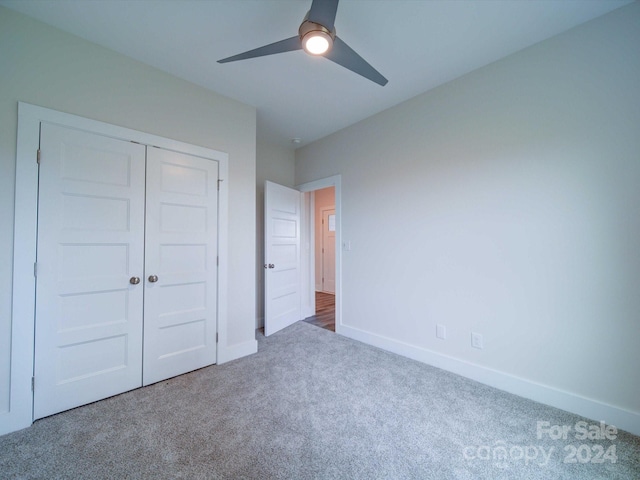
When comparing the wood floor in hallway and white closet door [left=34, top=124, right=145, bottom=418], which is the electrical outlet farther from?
white closet door [left=34, top=124, right=145, bottom=418]

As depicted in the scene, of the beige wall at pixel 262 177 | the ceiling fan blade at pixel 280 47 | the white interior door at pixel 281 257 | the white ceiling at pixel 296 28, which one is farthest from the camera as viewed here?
the beige wall at pixel 262 177

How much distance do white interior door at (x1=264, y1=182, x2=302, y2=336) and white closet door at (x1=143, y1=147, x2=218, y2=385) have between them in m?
0.91

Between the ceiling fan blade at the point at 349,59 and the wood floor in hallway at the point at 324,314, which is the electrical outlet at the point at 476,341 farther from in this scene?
the ceiling fan blade at the point at 349,59

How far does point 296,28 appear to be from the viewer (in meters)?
1.86

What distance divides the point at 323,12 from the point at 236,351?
2884mm

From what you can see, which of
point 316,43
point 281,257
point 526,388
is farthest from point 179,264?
point 526,388

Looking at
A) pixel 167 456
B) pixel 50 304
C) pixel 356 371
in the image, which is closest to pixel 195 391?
pixel 167 456

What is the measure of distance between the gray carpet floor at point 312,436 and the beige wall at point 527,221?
15.9 inches

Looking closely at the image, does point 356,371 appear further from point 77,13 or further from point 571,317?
point 77,13

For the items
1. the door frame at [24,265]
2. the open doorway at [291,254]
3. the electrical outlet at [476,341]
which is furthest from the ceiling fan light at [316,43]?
the electrical outlet at [476,341]

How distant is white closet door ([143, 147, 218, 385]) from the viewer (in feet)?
7.27

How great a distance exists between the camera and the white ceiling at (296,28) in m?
1.66

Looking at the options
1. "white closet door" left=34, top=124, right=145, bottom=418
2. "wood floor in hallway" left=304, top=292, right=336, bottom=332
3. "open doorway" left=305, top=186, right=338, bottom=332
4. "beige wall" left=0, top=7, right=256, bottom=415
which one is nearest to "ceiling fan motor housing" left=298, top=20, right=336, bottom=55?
"beige wall" left=0, top=7, right=256, bottom=415

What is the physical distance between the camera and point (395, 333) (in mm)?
2893
